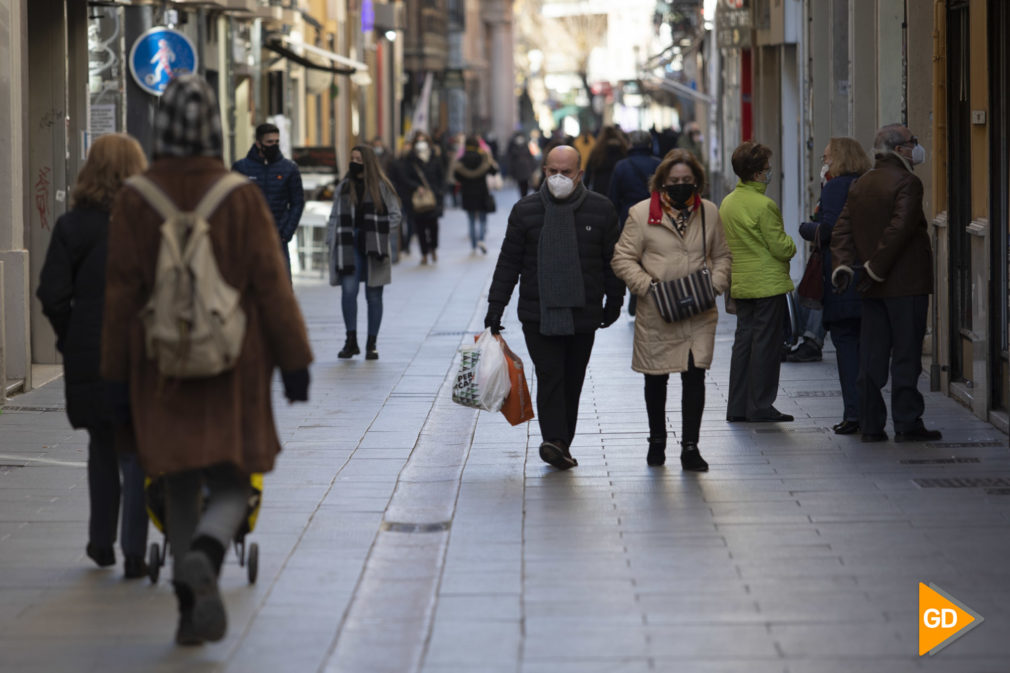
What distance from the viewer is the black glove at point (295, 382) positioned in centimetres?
582

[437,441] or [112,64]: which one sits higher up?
[112,64]

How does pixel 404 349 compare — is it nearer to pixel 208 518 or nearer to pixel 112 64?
pixel 112 64

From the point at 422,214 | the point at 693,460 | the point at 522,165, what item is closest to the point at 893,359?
the point at 693,460

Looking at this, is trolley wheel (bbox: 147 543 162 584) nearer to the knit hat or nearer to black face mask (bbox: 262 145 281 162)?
the knit hat

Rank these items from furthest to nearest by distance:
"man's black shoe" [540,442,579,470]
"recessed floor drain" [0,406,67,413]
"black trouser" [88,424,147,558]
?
1. "recessed floor drain" [0,406,67,413]
2. "man's black shoe" [540,442,579,470]
3. "black trouser" [88,424,147,558]

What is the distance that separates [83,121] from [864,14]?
7.07 m

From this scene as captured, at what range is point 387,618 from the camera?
6.31 meters

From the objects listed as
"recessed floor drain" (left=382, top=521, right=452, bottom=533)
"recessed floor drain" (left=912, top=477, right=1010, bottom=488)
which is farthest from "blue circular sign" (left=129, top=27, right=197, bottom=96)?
"recessed floor drain" (left=912, top=477, right=1010, bottom=488)

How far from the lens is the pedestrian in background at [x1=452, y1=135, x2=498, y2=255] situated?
92.1ft

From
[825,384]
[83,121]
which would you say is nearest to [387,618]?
[825,384]

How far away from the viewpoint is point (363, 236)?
1498 centimetres

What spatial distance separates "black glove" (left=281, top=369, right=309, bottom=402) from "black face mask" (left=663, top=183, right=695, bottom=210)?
3.71 metres

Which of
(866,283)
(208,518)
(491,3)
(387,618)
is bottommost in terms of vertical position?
(387,618)

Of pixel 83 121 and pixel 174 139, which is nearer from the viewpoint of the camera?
pixel 174 139
